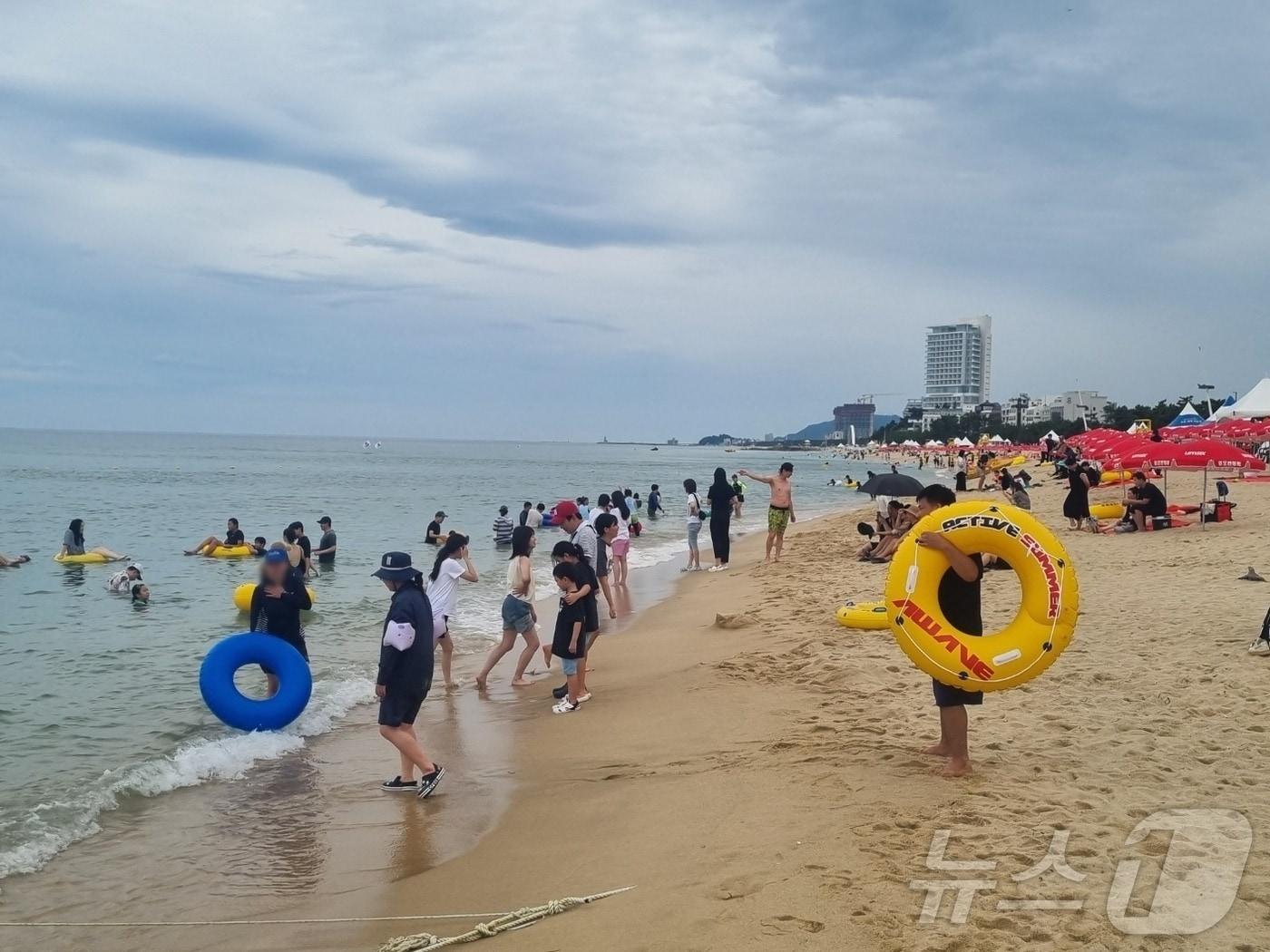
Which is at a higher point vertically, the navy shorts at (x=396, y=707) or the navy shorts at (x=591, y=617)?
the navy shorts at (x=591, y=617)

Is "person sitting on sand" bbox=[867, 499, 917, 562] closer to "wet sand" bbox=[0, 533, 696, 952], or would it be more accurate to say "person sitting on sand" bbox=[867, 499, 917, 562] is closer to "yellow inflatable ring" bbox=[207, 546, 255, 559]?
"wet sand" bbox=[0, 533, 696, 952]

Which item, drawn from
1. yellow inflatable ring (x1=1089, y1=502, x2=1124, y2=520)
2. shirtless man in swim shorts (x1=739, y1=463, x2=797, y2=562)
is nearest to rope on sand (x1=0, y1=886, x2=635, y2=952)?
shirtless man in swim shorts (x1=739, y1=463, x2=797, y2=562)

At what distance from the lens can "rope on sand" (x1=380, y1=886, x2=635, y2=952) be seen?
11.9 feet

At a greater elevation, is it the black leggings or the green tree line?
the green tree line

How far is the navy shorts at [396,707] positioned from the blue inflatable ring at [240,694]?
1779 millimetres

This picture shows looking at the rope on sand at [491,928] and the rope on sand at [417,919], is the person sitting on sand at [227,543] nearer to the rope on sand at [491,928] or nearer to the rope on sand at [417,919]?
the rope on sand at [417,919]

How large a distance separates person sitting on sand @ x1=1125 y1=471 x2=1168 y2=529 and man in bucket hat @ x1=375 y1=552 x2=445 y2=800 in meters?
14.5

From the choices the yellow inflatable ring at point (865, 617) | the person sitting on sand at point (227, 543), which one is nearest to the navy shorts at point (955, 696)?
the yellow inflatable ring at point (865, 617)

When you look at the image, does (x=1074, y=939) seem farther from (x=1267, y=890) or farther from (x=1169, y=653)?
(x=1169, y=653)

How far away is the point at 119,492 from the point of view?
4369cm

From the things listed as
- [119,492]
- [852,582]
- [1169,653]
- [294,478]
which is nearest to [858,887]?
[1169,653]

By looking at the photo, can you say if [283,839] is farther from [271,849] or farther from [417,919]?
[417,919]

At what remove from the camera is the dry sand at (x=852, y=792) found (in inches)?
131
